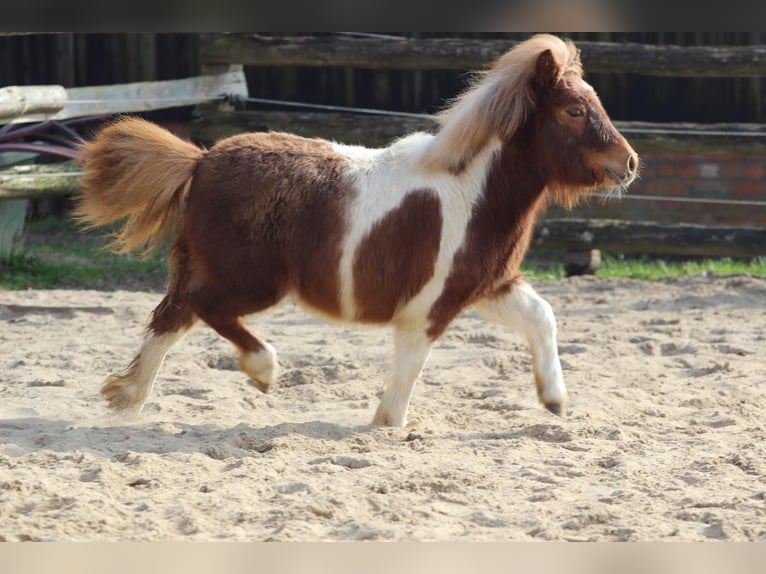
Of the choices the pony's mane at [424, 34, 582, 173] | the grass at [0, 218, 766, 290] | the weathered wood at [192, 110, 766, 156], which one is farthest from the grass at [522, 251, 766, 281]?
the pony's mane at [424, 34, 582, 173]

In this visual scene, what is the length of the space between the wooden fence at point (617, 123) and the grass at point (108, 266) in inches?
11.3

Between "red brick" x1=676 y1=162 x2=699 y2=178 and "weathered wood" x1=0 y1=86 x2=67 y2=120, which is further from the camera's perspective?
"red brick" x1=676 y1=162 x2=699 y2=178

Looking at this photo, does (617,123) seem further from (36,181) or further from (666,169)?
(36,181)

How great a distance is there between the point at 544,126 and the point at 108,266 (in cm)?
528

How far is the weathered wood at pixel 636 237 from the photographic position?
8922 millimetres

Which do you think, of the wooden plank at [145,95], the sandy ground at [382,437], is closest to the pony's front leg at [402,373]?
the sandy ground at [382,437]

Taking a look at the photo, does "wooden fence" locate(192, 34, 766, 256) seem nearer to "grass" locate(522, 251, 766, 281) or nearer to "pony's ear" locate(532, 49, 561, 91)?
"grass" locate(522, 251, 766, 281)

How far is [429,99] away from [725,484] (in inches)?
293

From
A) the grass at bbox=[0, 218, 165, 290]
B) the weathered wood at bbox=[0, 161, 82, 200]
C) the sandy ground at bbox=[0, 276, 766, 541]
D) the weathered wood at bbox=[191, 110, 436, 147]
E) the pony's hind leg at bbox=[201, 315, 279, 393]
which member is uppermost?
the weathered wood at bbox=[191, 110, 436, 147]

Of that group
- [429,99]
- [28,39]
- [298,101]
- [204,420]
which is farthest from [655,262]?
[28,39]

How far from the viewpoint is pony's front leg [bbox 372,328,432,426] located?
4812mm

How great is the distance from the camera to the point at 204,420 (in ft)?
16.4

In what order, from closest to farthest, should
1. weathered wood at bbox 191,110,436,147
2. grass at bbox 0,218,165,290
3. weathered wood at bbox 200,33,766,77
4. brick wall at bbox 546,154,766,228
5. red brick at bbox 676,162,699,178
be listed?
grass at bbox 0,218,165,290 → weathered wood at bbox 200,33,766,77 → weathered wood at bbox 191,110,436,147 → brick wall at bbox 546,154,766,228 → red brick at bbox 676,162,699,178

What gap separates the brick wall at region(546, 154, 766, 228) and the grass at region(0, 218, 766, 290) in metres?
0.44
